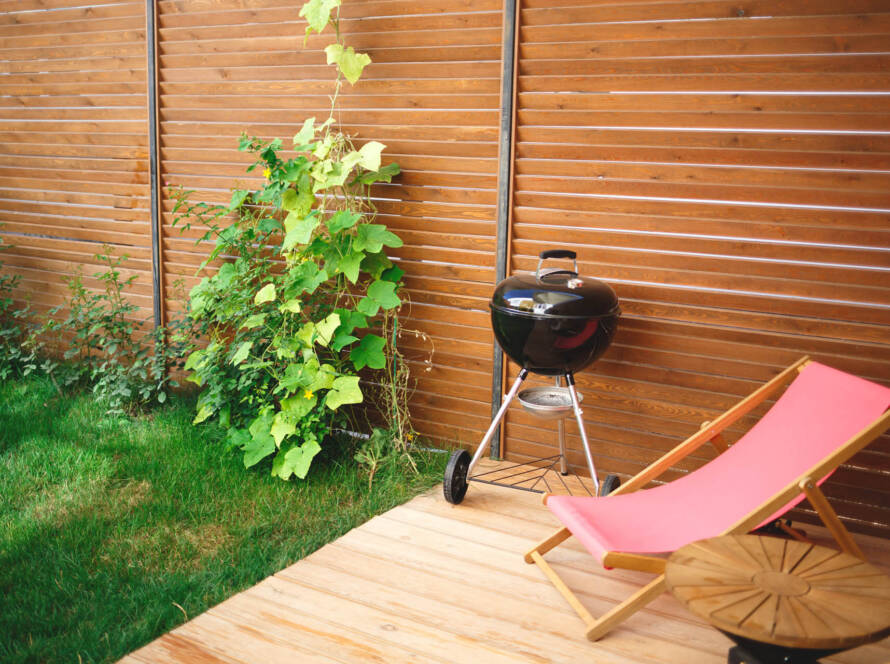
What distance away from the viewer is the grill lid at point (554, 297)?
3643 millimetres

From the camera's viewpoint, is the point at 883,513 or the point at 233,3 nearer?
the point at 883,513

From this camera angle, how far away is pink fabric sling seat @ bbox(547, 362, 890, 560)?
306 cm

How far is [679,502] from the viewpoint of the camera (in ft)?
11.1

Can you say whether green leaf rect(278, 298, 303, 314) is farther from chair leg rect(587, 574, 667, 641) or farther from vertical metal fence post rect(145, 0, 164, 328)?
chair leg rect(587, 574, 667, 641)

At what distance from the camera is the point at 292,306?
452 centimetres

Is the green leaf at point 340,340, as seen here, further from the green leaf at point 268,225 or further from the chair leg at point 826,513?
the chair leg at point 826,513

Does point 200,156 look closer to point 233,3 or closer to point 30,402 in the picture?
point 233,3

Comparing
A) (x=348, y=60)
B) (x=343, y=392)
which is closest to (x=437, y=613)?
(x=343, y=392)

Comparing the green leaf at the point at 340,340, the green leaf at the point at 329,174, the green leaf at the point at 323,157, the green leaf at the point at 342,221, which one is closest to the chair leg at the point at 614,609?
the green leaf at the point at 340,340

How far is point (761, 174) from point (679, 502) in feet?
5.72

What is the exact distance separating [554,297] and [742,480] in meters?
1.19

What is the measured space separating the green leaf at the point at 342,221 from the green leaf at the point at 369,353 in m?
0.68

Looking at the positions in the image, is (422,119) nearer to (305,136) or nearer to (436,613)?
(305,136)

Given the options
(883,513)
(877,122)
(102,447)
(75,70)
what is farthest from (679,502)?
(75,70)
